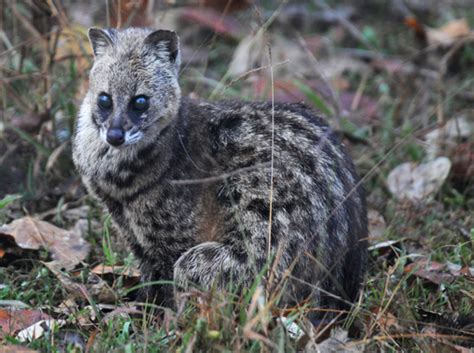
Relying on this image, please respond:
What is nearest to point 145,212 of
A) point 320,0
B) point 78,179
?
point 78,179

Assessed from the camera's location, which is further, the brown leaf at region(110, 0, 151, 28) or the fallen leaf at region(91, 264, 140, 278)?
the brown leaf at region(110, 0, 151, 28)

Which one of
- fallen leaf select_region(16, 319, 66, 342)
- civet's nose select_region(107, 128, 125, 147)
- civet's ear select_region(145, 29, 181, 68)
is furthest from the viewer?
civet's ear select_region(145, 29, 181, 68)

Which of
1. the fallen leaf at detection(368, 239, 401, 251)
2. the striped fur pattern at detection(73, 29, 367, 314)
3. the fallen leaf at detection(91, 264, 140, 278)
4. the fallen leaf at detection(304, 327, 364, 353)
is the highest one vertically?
the striped fur pattern at detection(73, 29, 367, 314)

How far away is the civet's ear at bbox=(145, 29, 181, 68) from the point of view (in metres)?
5.54

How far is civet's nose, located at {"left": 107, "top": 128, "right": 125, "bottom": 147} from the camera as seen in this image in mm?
5113

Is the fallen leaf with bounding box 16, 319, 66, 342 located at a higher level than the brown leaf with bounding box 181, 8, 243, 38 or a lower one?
lower

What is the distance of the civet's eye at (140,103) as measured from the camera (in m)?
5.35

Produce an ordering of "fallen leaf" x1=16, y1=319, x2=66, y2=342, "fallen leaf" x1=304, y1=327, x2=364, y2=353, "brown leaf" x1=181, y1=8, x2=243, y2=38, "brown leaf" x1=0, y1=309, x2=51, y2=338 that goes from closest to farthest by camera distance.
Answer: "fallen leaf" x1=304, y1=327, x2=364, y2=353
"fallen leaf" x1=16, y1=319, x2=66, y2=342
"brown leaf" x1=0, y1=309, x2=51, y2=338
"brown leaf" x1=181, y1=8, x2=243, y2=38

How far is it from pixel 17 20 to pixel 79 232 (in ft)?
8.09

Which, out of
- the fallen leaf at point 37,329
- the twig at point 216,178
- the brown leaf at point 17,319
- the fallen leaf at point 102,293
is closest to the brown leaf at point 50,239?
the fallen leaf at point 102,293

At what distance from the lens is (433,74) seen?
9.41 m

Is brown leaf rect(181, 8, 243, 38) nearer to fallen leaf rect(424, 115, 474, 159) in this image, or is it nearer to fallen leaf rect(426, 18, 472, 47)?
fallen leaf rect(426, 18, 472, 47)

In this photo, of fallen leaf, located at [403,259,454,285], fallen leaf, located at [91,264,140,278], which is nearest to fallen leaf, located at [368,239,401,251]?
fallen leaf, located at [403,259,454,285]

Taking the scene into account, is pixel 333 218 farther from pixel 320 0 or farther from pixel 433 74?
pixel 320 0
